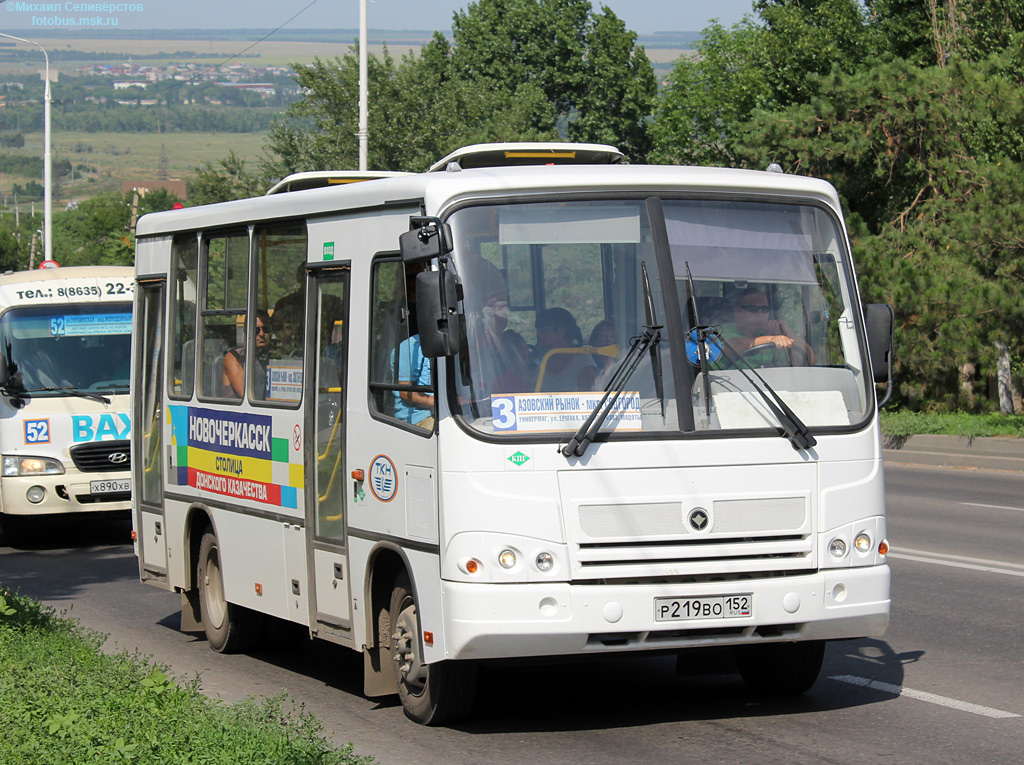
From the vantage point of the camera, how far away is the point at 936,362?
2659 centimetres

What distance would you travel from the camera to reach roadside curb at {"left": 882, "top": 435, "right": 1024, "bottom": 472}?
21811mm

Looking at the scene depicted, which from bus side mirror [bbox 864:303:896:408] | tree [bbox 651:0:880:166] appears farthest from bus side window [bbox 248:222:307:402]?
tree [bbox 651:0:880:166]

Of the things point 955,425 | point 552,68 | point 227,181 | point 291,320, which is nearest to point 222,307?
point 291,320

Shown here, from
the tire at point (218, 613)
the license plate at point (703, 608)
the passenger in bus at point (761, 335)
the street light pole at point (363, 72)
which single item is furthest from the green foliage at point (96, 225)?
the license plate at point (703, 608)

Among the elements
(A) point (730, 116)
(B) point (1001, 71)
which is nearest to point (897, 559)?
(B) point (1001, 71)

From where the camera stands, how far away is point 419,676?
6.96m

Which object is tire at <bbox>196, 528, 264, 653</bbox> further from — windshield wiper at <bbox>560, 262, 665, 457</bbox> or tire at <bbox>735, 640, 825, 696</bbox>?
windshield wiper at <bbox>560, 262, 665, 457</bbox>

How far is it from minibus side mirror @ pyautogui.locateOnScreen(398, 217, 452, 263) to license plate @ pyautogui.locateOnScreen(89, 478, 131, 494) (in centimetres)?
908

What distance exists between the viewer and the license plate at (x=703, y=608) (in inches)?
255

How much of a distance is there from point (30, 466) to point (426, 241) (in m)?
9.33

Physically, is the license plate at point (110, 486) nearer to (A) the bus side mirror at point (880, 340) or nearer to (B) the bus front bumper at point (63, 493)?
(B) the bus front bumper at point (63, 493)

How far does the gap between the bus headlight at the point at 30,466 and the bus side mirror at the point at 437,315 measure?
933cm

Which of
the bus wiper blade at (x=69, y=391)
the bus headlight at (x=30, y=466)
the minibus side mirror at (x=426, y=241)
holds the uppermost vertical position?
the minibus side mirror at (x=426, y=241)

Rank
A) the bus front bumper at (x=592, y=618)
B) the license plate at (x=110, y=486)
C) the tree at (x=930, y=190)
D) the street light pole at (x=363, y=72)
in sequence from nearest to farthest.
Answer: the bus front bumper at (x=592, y=618), the license plate at (x=110, y=486), the tree at (x=930, y=190), the street light pole at (x=363, y=72)
